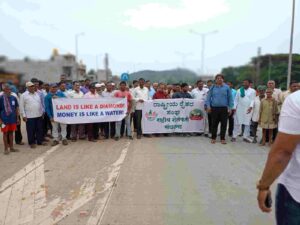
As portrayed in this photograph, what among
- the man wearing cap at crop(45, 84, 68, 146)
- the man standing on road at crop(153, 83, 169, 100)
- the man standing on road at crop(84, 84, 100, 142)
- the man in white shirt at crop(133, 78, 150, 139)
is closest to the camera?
the man wearing cap at crop(45, 84, 68, 146)

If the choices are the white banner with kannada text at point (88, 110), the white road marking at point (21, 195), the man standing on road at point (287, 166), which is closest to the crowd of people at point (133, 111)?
the white banner with kannada text at point (88, 110)

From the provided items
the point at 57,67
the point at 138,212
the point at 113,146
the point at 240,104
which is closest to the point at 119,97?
the point at 113,146

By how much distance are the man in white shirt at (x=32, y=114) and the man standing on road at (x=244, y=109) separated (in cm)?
576

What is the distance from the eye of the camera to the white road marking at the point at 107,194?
4.30m

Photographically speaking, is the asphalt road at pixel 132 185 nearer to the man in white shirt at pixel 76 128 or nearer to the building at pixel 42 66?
the man in white shirt at pixel 76 128

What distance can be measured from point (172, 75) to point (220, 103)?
7.13 ft

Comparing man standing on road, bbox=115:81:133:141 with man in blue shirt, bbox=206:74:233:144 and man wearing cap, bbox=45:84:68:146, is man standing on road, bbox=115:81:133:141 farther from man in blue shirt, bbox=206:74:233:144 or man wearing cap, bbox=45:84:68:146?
man in blue shirt, bbox=206:74:233:144

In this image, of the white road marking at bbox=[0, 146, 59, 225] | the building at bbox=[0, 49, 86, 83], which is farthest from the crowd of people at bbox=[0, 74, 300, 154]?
the building at bbox=[0, 49, 86, 83]

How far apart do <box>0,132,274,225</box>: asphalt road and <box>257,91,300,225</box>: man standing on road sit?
1.95 metres

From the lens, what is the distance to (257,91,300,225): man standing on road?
7.10ft

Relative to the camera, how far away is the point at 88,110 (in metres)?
10.1

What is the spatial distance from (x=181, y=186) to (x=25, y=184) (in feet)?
8.90

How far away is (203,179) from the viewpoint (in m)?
6.00

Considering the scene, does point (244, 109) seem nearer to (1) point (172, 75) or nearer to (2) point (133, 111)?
(1) point (172, 75)
